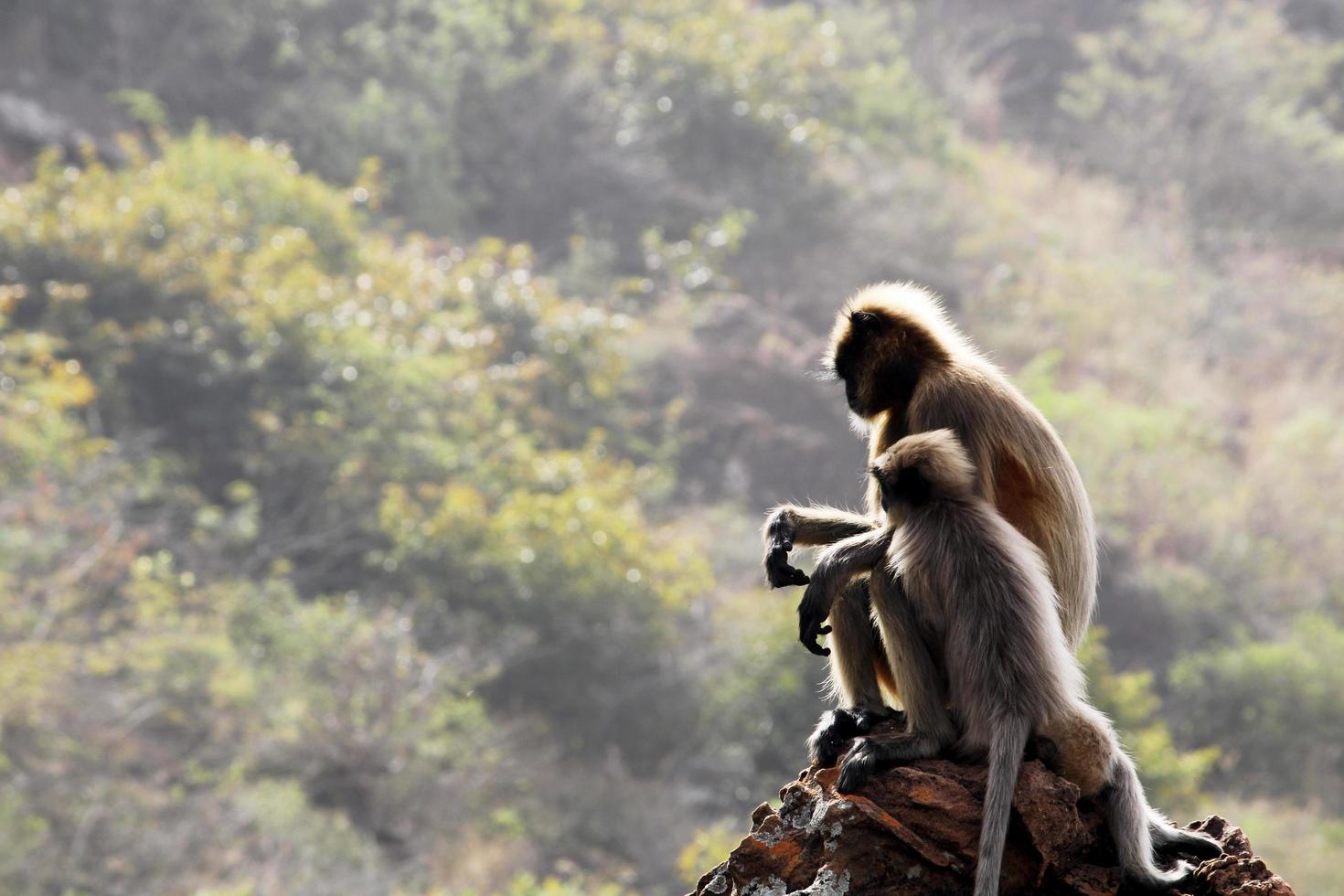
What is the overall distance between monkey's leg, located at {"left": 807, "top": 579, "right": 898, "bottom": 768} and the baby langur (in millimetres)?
207

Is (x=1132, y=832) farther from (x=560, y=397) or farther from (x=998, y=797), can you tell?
(x=560, y=397)

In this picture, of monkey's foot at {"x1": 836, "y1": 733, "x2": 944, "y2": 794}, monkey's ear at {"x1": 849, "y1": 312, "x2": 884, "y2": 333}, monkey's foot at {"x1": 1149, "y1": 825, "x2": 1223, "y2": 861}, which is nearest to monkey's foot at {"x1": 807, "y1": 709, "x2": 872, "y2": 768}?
monkey's foot at {"x1": 836, "y1": 733, "x2": 944, "y2": 794}

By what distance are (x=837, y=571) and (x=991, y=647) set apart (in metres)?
0.40

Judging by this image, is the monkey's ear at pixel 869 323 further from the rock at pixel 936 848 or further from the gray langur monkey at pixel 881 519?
the rock at pixel 936 848

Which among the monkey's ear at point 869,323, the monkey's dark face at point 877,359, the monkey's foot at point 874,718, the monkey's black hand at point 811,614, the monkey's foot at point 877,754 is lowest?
the monkey's foot at point 877,754

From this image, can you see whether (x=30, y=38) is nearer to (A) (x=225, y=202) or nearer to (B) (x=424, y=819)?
(A) (x=225, y=202)

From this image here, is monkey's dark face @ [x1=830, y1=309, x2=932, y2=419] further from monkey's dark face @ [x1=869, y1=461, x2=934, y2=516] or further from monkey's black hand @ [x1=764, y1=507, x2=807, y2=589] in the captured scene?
monkey's dark face @ [x1=869, y1=461, x2=934, y2=516]

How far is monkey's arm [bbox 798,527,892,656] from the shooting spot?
330 centimetres

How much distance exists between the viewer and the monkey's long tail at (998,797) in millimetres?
2863

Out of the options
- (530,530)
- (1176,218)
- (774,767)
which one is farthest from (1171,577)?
(1176,218)

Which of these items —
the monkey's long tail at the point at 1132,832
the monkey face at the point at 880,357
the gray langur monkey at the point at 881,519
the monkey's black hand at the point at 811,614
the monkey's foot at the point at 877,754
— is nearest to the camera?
the monkey's long tail at the point at 1132,832

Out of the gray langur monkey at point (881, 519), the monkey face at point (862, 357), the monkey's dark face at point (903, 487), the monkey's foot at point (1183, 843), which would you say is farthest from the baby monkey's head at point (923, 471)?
the monkey's foot at point (1183, 843)

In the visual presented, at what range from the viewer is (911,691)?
3.24 meters

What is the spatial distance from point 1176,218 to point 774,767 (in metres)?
16.5
